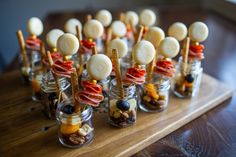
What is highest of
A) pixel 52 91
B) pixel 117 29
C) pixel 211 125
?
pixel 117 29

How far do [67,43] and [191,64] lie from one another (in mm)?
387

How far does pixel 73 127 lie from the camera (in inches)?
25.7

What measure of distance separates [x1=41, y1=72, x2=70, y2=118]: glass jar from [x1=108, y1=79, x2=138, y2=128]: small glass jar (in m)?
0.13

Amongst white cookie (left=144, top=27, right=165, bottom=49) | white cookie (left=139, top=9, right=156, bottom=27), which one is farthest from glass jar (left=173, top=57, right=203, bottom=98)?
white cookie (left=139, top=9, right=156, bottom=27)

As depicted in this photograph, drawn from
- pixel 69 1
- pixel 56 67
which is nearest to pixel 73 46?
pixel 56 67

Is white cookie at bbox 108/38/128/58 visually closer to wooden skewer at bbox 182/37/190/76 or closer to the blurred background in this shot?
wooden skewer at bbox 182/37/190/76

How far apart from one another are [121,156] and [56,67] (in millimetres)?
278

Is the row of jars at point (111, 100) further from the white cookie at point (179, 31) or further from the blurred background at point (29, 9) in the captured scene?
the blurred background at point (29, 9)

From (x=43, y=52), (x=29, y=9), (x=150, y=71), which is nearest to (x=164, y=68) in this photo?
(x=150, y=71)

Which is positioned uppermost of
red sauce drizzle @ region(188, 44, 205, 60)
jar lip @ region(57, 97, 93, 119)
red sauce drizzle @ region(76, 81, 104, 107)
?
red sauce drizzle @ region(188, 44, 205, 60)

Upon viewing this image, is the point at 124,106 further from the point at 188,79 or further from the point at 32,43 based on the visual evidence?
the point at 32,43

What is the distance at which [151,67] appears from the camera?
77cm

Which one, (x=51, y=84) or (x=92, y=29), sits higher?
(x=92, y=29)

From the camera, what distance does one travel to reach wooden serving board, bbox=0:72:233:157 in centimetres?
66
